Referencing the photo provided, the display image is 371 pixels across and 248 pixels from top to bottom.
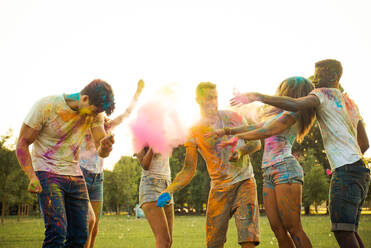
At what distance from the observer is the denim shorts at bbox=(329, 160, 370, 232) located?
14.4 ft

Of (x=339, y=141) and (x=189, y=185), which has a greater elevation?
(x=339, y=141)

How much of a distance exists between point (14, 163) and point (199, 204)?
3135 cm

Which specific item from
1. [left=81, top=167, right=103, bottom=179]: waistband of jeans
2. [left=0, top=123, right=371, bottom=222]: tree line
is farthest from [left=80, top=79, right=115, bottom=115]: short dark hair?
[left=0, top=123, right=371, bottom=222]: tree line

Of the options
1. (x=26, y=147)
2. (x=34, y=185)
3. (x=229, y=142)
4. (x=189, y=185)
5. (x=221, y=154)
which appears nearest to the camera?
(x=34, y=185)

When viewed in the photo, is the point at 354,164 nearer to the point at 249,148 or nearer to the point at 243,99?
the point at 249,148

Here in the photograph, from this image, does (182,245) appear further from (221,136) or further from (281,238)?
(221,136)

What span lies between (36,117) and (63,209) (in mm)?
1175

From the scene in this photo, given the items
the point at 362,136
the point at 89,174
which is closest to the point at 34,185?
the point at 89,174

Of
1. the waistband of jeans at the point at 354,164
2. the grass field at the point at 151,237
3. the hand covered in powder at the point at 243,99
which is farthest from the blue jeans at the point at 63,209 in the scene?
the grass field at the point at 151,237

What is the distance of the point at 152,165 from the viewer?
20.8 feet

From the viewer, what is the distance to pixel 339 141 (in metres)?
4.61

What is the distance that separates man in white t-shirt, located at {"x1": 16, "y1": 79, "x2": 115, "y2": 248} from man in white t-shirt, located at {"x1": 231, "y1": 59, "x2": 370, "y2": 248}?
5.89 feet

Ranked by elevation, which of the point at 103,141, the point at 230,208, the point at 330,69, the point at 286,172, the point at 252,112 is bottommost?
the point at 230,208

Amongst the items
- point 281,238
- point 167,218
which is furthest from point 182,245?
point 281,238
